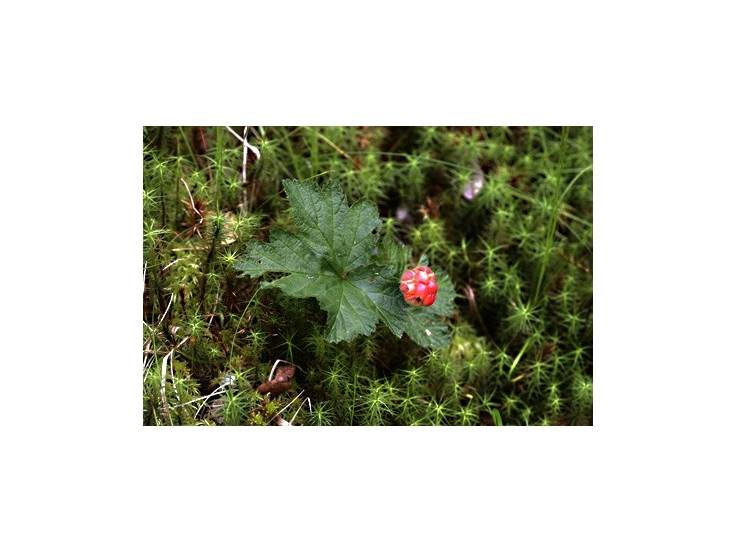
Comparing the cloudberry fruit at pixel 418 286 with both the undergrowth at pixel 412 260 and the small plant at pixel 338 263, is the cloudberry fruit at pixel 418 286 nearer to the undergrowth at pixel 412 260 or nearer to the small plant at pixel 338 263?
the small plant at pixel 338 263

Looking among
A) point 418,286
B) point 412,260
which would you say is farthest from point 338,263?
point 412,260

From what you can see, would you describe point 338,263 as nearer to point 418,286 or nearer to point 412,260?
point 418,286

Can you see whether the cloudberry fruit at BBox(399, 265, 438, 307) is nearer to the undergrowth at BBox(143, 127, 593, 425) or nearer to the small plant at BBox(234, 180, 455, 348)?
the small plant at BBox(234, 180, 455, 348)

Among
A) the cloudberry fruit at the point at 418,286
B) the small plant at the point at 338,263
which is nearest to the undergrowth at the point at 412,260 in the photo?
the small plant at the point at 338,263

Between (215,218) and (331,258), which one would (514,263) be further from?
(215,218)
